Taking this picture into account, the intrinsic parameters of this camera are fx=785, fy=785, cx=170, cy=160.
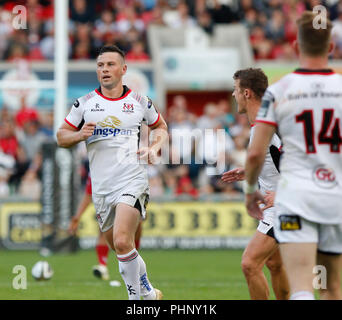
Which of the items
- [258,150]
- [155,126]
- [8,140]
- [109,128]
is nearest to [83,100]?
[109,128]

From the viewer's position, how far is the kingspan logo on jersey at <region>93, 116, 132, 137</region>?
7.87 metres

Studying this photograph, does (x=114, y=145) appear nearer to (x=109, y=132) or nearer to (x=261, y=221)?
(x=109, y=132)

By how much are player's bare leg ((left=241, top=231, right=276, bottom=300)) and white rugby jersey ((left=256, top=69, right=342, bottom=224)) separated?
195 cm

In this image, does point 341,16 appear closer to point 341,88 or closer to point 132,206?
point 132,206

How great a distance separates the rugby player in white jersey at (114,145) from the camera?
7.74 metres

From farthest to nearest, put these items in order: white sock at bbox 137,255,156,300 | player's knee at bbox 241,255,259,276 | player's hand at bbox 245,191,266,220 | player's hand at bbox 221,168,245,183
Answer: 1. white sock at bbox 137,255,156,300
2. player's hand at bbox 221,168,245,183
3. player's knee at bbox 241,255,259,276
4. player's hand at bbox 245,191,266,220

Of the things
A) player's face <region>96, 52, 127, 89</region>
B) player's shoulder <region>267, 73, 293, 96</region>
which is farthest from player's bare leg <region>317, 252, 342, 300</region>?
player's face <region>96, 52, 127, 89</region>

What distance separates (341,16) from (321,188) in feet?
61.0

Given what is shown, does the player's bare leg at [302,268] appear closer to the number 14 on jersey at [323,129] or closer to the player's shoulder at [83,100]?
the number 14 on jersey at [323,129]

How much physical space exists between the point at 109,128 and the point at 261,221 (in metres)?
1.85

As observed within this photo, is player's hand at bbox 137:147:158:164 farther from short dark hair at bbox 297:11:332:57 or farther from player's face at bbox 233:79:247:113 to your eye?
short dark hair at bbox 297:11:332:57

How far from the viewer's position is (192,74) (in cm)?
2197

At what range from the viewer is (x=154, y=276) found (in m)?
12.1
